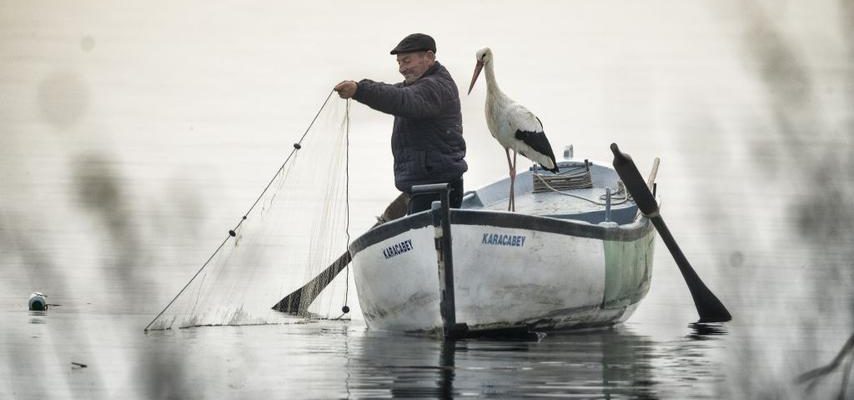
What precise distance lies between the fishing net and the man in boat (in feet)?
2.69

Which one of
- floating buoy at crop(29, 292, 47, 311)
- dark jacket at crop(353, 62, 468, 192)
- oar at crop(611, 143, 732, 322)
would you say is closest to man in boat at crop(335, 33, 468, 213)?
dark jacket at crop(353, 62, 468, 192)


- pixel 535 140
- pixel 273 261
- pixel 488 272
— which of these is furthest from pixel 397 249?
pixel 273 261

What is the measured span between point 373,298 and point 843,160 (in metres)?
7.89

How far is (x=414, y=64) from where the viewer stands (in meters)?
12.8

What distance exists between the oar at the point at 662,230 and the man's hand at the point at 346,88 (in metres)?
3.13

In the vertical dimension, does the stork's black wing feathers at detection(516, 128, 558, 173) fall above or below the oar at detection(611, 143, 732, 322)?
above

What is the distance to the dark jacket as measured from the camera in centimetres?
1227

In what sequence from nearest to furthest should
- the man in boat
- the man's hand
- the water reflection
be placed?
the water reflection < the man's hand < the man in boat

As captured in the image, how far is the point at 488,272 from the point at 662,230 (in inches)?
128

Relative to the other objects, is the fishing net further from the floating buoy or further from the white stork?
the white stork

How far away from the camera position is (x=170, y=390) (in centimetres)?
772

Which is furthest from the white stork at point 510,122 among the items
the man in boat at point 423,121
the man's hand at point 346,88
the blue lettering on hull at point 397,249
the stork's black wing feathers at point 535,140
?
the man's hand at point 346,88

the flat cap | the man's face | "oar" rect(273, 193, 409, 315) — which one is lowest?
"oar" rect(273, 193, 409, 315)

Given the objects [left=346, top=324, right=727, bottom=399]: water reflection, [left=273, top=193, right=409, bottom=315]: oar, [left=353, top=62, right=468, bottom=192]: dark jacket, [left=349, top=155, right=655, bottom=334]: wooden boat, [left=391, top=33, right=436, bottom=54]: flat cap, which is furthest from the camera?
[left=273, top=193, right=409, bottom=315]: oar
